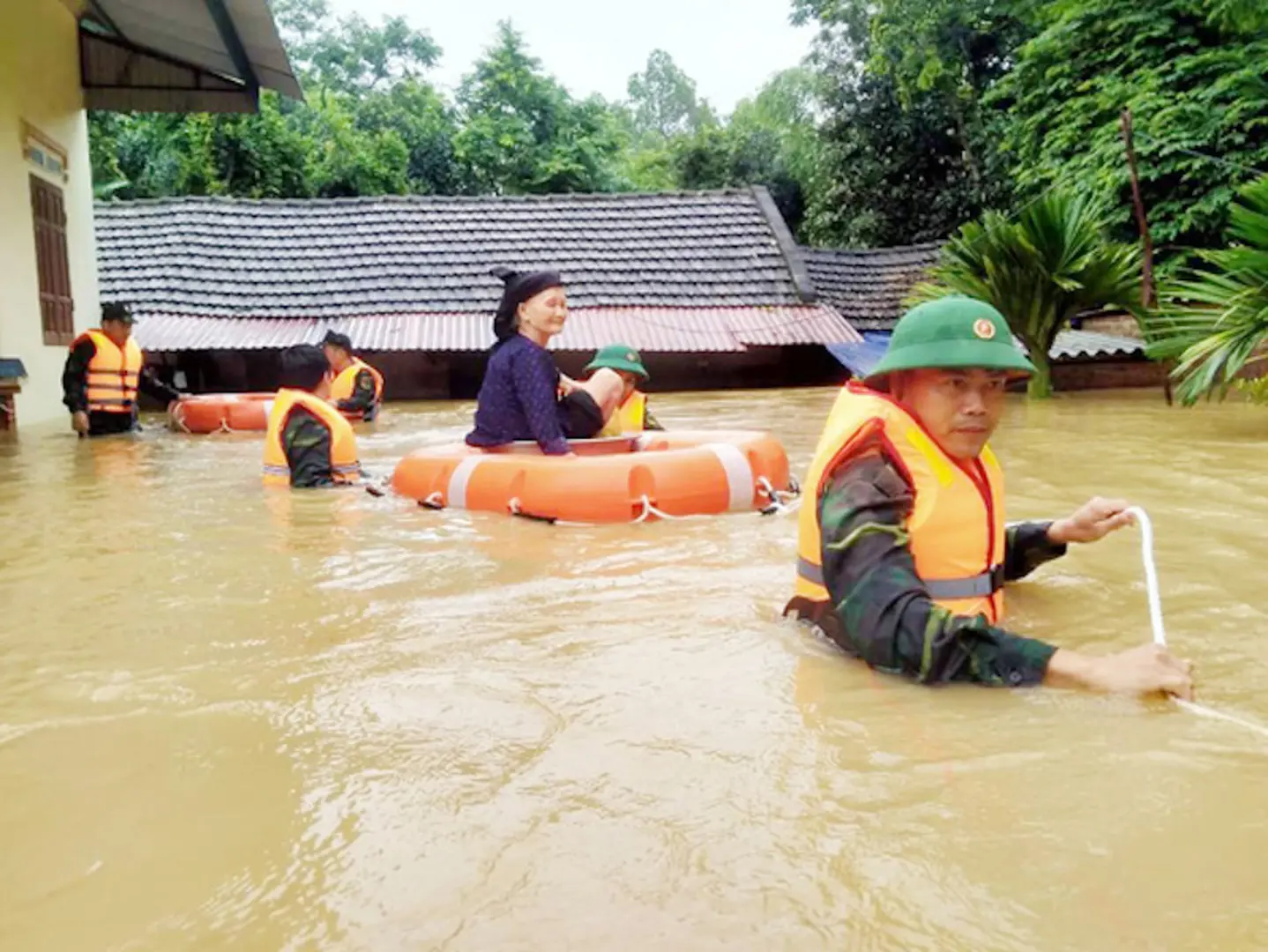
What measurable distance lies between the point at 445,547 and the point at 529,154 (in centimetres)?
1928

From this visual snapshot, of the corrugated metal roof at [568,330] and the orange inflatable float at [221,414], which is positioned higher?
the corrugated metal roof at [568,330]

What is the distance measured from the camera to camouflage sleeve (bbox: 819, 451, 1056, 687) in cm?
244

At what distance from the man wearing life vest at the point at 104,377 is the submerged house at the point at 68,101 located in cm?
44

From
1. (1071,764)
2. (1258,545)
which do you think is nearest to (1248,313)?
(1258,545)

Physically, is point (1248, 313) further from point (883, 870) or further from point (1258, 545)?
point (883, 870)

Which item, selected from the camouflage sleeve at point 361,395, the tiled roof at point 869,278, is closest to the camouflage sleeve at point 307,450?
the camouflage sleeve at point 361,395

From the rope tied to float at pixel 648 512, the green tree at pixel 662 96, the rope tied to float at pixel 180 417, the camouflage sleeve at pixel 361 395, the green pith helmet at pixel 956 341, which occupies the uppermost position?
the green tree at pixel 662 96

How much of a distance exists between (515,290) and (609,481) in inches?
43.2

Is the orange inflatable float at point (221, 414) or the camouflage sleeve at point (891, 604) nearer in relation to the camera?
the camouflage sleeve at point (891, 604)

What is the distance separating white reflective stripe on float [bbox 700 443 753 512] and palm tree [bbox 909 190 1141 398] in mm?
5879

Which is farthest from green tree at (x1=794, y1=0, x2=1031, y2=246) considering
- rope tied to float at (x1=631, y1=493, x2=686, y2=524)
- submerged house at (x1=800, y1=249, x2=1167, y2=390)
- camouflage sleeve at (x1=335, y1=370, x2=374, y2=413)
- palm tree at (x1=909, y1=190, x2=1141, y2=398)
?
rope tied to float at (x1=631, y1=493, x2=686, y2=524)

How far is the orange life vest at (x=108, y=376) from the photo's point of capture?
9438mm

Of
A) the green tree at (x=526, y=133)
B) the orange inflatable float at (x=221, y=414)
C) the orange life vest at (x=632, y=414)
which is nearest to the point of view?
the orange life vest at (x=632, y=414)

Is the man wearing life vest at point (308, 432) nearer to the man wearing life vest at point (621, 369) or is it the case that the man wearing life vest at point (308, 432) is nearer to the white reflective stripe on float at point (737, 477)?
the man wearing life vest at point (621, 369)
